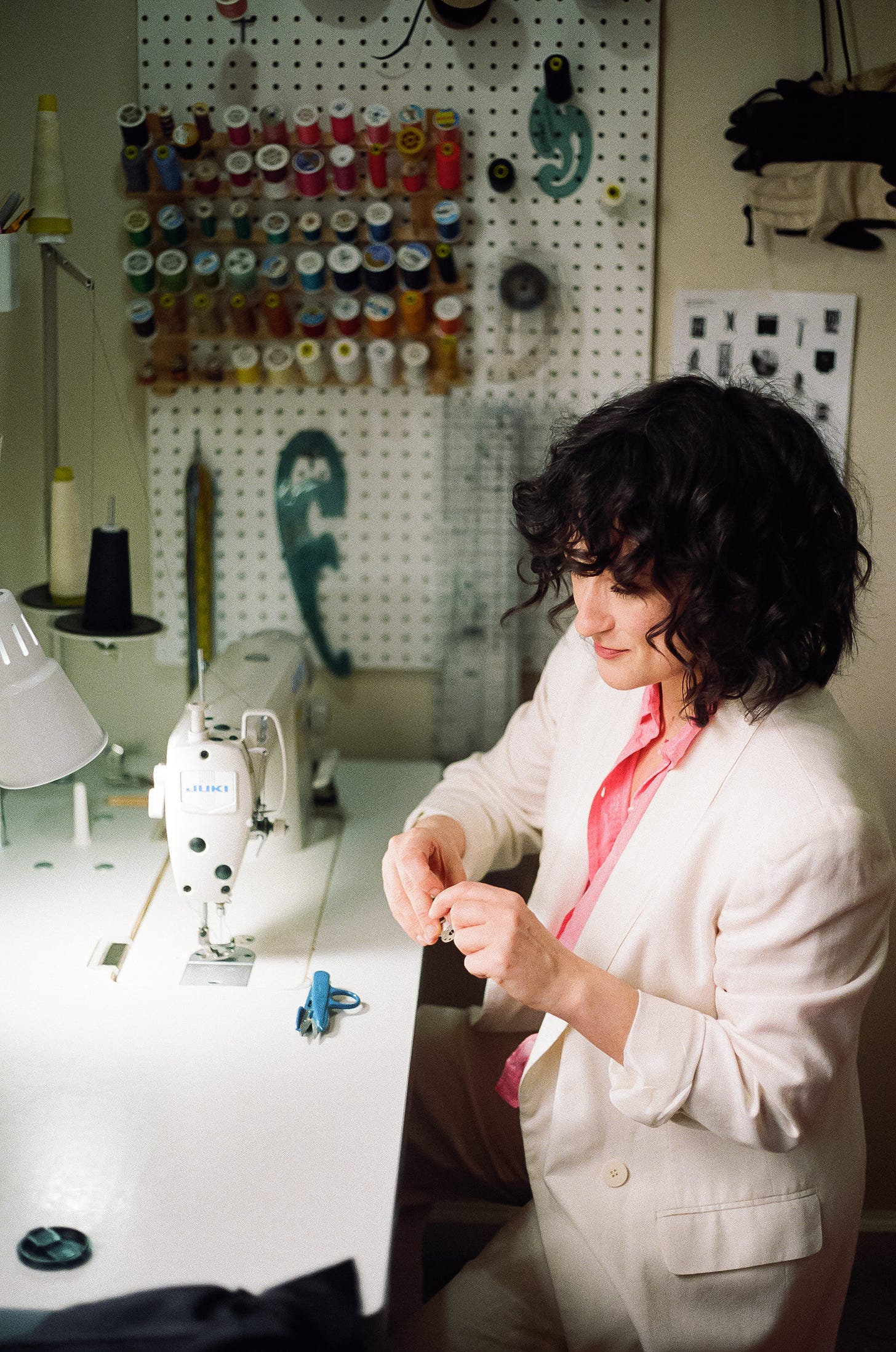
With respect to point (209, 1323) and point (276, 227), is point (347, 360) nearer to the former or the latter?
point (276, 227)

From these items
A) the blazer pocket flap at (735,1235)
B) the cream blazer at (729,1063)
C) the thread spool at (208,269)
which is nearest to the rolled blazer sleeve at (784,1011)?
the cream blazer at (729,1063)

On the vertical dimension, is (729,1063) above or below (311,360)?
below

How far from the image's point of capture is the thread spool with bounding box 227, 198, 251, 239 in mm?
1924

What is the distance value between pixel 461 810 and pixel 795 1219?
0.67 m

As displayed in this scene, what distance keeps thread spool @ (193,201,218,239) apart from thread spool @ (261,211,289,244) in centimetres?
9

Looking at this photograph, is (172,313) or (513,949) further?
(172,313)

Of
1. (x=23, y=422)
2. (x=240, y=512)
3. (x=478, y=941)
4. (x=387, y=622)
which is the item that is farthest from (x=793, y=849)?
(x=23, y=422)

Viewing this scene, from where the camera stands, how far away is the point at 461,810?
5.49 feet

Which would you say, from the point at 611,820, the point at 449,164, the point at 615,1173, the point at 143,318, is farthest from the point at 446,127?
the point at 615,1173

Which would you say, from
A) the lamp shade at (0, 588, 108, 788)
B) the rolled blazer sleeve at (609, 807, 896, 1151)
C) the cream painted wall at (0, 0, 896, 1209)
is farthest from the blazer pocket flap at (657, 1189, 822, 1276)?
the cream painted wall at (0, 0, 896, 1209)

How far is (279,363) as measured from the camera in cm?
200

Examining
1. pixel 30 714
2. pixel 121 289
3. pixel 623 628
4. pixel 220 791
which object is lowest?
pixel 220 791

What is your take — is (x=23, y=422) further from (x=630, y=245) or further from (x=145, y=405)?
(x=630, y=245)

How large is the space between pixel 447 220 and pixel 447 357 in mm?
222
